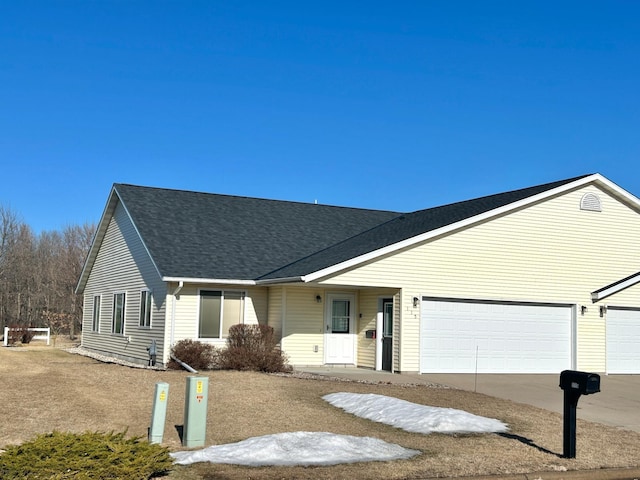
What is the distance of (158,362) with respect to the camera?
2103 cm

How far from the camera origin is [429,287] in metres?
20.8

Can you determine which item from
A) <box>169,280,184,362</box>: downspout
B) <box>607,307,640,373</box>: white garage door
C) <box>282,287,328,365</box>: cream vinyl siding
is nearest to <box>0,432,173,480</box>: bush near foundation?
<box>169,280,184,362</box>: downspout

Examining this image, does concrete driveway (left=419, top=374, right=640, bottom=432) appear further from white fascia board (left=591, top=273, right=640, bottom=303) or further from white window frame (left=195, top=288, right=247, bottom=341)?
white window frame (left=195, top=288, right=247, bottom=341)

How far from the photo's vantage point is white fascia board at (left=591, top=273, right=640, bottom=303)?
73.7 feet

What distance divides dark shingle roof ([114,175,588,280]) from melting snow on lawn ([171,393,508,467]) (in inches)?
341

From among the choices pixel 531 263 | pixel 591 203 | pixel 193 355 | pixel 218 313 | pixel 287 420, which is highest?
pixel 591 203

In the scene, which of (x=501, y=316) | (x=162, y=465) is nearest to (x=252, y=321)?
(x=501, y=316)

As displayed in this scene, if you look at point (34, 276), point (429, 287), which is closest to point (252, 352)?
point (429, 287)

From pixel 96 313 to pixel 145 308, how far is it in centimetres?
734

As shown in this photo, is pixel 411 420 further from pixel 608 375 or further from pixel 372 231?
pixel 372 231

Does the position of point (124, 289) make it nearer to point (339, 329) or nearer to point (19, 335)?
point (339, 329)

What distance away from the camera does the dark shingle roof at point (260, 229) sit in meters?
21.5

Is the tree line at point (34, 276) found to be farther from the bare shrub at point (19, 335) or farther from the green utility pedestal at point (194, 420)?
the green utility pedestal at point (194, 420)

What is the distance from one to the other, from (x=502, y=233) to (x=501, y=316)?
251 cm
